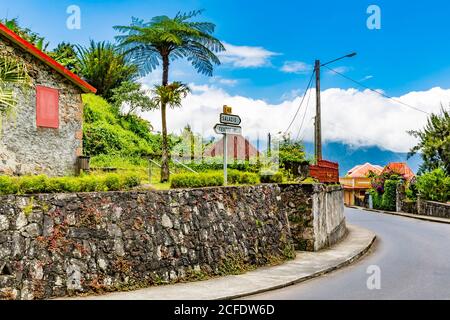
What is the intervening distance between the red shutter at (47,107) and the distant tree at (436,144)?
128ft

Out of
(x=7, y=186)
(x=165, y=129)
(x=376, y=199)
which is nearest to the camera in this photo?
(x=7, y=186)

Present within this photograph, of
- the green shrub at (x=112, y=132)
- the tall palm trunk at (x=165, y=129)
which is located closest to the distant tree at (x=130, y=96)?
the green shrub at (x=112, y=132)

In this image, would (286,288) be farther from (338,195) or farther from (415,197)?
(415,197)

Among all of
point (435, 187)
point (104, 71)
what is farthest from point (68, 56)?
point (435, 187)

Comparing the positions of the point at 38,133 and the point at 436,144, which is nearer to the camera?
the point at 38,133

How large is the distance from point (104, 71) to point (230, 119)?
24.8 metres

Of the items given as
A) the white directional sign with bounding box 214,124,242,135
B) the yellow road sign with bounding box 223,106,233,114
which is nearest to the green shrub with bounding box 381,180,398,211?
the white directional sign with bounding box 214,124,242,135

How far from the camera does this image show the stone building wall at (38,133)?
17.2 m

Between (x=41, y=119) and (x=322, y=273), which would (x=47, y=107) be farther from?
(x=322, y=273)

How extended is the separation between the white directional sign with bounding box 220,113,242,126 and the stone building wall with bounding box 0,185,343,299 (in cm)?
186

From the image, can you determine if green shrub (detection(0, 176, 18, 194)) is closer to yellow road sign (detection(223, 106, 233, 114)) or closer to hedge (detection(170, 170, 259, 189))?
hedge (detection(170, 170, 259, 189))

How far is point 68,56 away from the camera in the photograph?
3875cm
